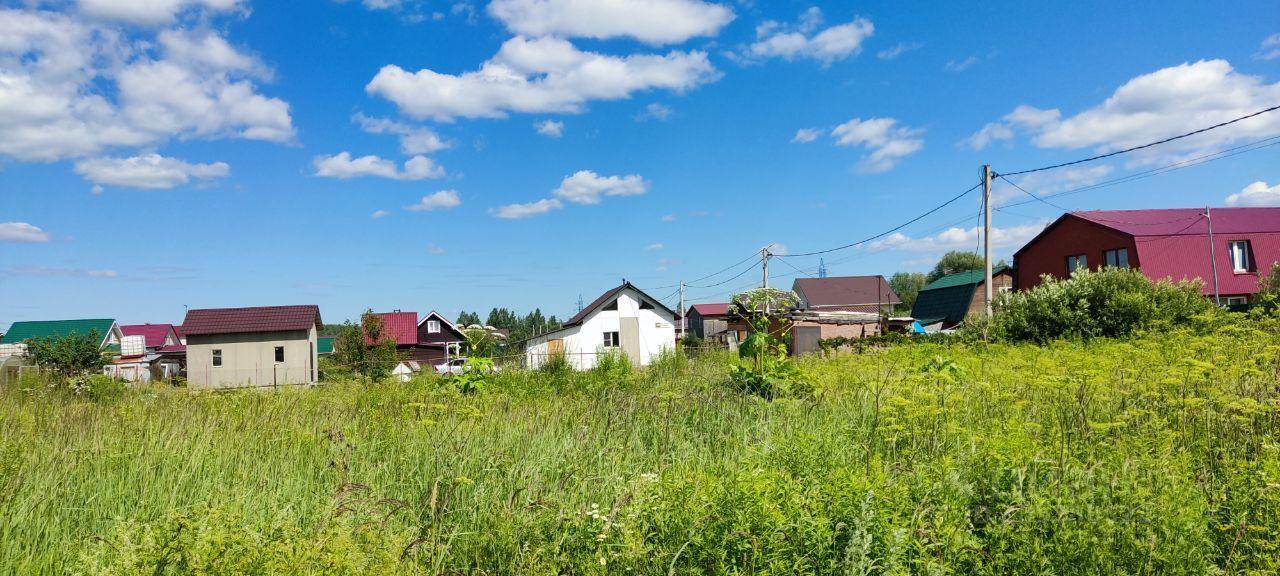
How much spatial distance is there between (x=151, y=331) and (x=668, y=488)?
76.1 meters

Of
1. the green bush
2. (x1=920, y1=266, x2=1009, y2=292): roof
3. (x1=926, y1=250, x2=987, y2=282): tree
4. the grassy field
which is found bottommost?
the grassy field

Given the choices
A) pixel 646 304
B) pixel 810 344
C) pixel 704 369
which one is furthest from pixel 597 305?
Result: pixel 704 369

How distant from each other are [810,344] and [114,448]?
2983 centimetres

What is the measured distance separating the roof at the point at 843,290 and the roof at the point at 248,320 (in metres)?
40.7


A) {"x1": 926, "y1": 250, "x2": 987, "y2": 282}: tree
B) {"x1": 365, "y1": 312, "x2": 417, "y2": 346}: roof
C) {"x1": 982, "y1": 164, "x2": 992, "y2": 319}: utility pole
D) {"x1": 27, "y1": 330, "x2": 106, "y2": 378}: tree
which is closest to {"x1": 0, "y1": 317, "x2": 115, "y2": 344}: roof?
{"x1": 27, "y1": 330, "x2": 106, "y2": 378}: tree

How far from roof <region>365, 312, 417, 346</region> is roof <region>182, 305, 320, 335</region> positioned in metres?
15.3

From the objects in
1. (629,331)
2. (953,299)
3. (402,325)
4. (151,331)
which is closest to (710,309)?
(402,325)

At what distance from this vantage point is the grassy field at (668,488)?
2842 mm

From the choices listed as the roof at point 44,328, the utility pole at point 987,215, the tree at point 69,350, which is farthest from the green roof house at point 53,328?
the utility pole at point 987,215

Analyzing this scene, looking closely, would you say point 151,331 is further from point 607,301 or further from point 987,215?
point 987,215

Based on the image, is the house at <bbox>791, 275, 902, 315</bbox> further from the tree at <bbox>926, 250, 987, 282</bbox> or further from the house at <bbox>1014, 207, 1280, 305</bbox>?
the house at <bbox>1014, 207, 1280, 305</bbox>

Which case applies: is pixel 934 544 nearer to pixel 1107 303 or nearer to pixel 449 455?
pixel 449 455

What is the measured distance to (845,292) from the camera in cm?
6588

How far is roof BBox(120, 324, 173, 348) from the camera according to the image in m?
64.0
